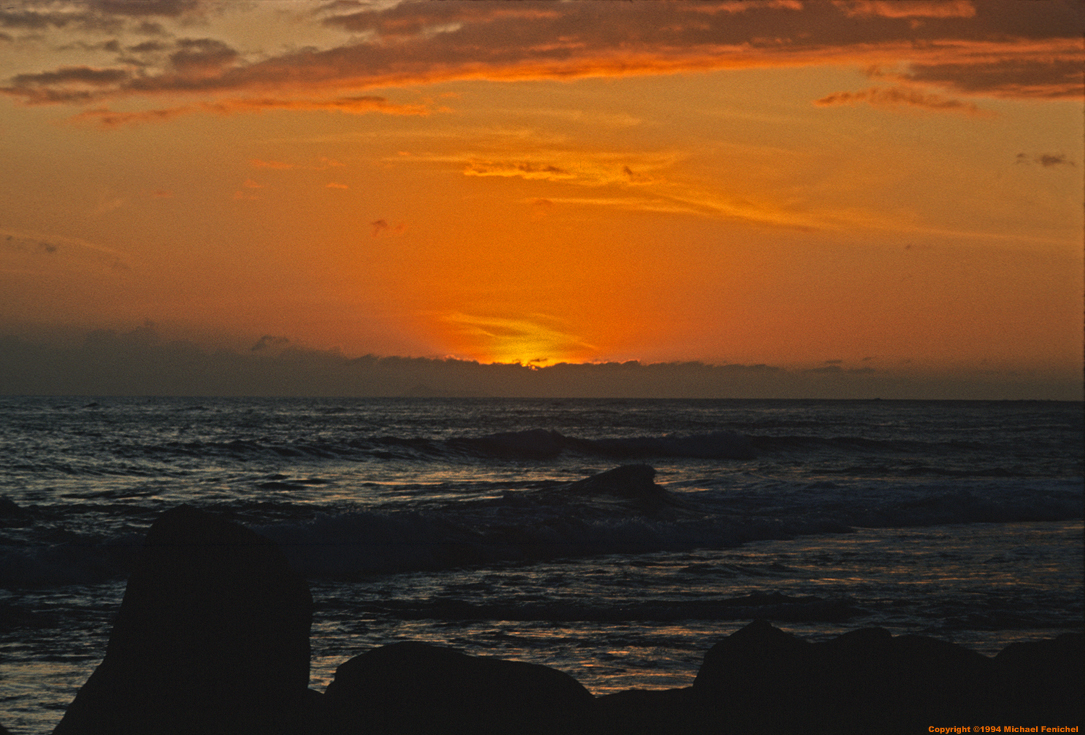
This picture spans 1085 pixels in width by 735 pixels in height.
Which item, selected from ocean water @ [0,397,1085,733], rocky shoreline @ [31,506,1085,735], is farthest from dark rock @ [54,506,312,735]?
ocean water @ [0,397,1085,733]

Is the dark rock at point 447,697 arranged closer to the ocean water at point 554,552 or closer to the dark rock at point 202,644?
the dark rock at point 202,644

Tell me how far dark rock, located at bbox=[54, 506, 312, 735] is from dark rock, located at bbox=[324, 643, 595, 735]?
1.35ft

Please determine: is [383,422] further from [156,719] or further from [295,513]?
[156,719]

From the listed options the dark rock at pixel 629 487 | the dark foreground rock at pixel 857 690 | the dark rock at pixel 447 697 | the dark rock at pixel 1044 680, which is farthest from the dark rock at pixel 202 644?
the dark rock at pixel 629 487

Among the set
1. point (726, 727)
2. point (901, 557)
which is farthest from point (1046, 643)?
point (901, 557)

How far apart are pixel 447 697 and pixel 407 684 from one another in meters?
0.31

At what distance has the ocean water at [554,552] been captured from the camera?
9258 mm

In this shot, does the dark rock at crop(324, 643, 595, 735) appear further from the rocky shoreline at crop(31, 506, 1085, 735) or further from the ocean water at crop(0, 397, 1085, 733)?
the ocean water at crop(0, 397, 1085, 733)

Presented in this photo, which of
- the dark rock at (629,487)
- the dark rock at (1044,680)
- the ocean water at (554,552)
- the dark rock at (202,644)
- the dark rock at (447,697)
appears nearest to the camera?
the dark rock at (202,644)

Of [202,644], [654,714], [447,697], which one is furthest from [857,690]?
[202,644]

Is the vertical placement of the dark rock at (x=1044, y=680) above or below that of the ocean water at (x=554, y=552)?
above

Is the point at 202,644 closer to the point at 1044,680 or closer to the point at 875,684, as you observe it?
the point at 875,684

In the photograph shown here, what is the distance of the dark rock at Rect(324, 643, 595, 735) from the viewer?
5.86m

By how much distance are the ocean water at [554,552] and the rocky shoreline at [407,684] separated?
158cm
